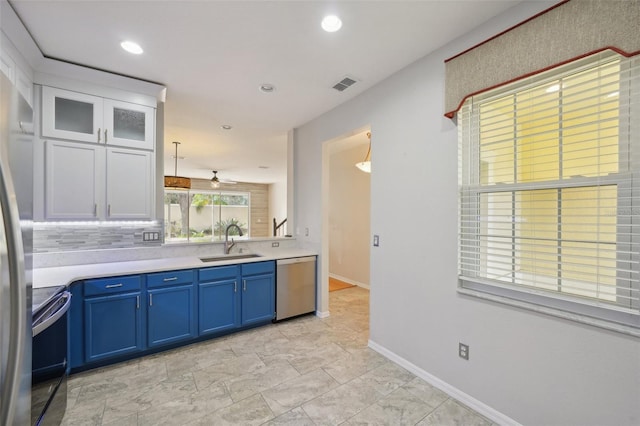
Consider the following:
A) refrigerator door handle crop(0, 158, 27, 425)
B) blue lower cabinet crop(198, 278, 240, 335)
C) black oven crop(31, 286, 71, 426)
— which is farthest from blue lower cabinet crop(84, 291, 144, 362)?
refrigerator door handle crop(0, 158, 27, 425)

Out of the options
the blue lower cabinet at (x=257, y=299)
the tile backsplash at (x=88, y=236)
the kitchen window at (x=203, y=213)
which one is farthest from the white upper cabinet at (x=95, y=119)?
the kitchen window at (x=203, y=213)

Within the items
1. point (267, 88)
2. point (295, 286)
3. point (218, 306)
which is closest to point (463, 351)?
point (295, 286)

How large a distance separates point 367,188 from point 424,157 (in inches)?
112

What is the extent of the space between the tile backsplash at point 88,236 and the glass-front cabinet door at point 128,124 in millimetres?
907

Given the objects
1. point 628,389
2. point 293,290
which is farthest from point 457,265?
point 293,290

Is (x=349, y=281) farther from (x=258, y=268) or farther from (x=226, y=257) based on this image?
(x=226, y=257)

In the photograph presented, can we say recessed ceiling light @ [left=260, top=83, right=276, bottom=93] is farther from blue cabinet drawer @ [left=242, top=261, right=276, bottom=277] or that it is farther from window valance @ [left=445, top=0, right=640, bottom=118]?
blue cabinet drawer @ [left=242, top=261, right=276, bottom=277]

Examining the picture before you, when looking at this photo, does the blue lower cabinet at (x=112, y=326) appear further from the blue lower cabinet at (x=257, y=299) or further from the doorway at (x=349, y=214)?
the doorway at (x=349, y=214)

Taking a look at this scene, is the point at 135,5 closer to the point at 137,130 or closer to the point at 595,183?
the point at 137,130

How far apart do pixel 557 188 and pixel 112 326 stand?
141 inches

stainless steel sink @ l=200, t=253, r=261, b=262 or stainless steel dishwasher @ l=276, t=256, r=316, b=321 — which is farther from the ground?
stainless steel sink @ l=200, t=253, r=261, b=262

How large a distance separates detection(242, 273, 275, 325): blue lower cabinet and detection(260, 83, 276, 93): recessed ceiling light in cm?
209

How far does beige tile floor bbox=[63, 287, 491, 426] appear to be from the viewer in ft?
6.09

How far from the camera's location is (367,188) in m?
5.15
